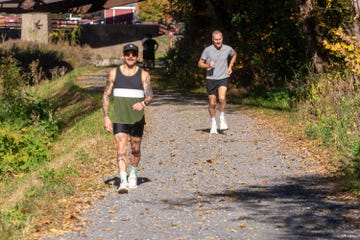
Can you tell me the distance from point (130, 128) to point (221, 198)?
1493 millimetres

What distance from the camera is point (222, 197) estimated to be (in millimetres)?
11047

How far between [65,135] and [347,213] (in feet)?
36.5

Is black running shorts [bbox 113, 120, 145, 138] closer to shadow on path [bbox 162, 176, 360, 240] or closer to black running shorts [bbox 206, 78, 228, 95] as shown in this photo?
shadow on path [bbox 162, 176, 360, 240]

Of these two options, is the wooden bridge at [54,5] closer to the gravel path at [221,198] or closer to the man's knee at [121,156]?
the gravel path at [221,198]

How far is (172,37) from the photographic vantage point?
176 ft

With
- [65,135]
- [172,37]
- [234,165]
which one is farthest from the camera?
[172,37]

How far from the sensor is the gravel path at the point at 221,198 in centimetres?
918

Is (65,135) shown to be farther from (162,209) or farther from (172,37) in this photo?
(172,37)

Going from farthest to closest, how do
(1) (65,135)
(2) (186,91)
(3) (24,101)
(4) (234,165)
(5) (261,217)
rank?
(2) (186,91) < (3) (24,101) < (1) (65,135) < (4) (234,165) < (5) (261,217)

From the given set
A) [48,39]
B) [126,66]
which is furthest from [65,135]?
[48,39]

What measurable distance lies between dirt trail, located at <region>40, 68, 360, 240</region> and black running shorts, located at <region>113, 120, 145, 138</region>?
70cm

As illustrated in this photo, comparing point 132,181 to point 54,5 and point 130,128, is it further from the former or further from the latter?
point 54,5

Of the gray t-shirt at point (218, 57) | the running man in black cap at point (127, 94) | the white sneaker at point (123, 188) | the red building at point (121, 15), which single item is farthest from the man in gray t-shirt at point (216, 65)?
the red building at point (121, 15)

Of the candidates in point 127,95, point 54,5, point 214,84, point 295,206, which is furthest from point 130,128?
point 54,5
